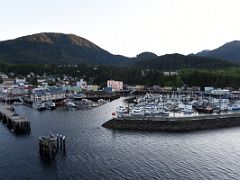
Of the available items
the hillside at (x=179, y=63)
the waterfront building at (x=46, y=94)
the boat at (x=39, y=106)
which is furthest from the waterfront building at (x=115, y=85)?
the hillside at (x=179, y=63)

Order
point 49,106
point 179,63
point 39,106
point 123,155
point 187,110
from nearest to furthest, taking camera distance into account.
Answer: point 123,155
point 187,110
point 39,106
point 49,106
point 179,63

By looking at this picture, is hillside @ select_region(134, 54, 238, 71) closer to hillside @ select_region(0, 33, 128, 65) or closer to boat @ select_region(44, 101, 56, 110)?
hillside @ select_region(0, 33, 128, 65)

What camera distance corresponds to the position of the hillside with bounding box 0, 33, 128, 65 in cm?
13718

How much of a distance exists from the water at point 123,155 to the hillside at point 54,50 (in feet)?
346

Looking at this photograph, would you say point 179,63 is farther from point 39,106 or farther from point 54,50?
point 54,50

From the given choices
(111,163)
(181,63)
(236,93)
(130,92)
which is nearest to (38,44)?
(181,63)

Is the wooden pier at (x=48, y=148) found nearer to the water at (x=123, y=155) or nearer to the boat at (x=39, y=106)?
the water at (x=123, y=155)

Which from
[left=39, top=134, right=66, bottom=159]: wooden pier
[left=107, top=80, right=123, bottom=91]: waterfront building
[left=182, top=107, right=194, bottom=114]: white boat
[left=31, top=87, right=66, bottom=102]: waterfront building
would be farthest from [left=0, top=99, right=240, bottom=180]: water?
[left=107, top=80, right=123, bottom=91]: waterfront building

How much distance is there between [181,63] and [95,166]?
84.3m

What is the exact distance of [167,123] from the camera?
28.0 m

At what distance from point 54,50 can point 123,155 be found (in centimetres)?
13998

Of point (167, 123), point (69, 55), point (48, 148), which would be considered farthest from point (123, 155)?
point (69, 55)

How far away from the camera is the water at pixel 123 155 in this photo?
58.3ft

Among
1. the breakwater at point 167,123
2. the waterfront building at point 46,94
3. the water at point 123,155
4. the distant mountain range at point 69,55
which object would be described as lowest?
the water at point 123,155
